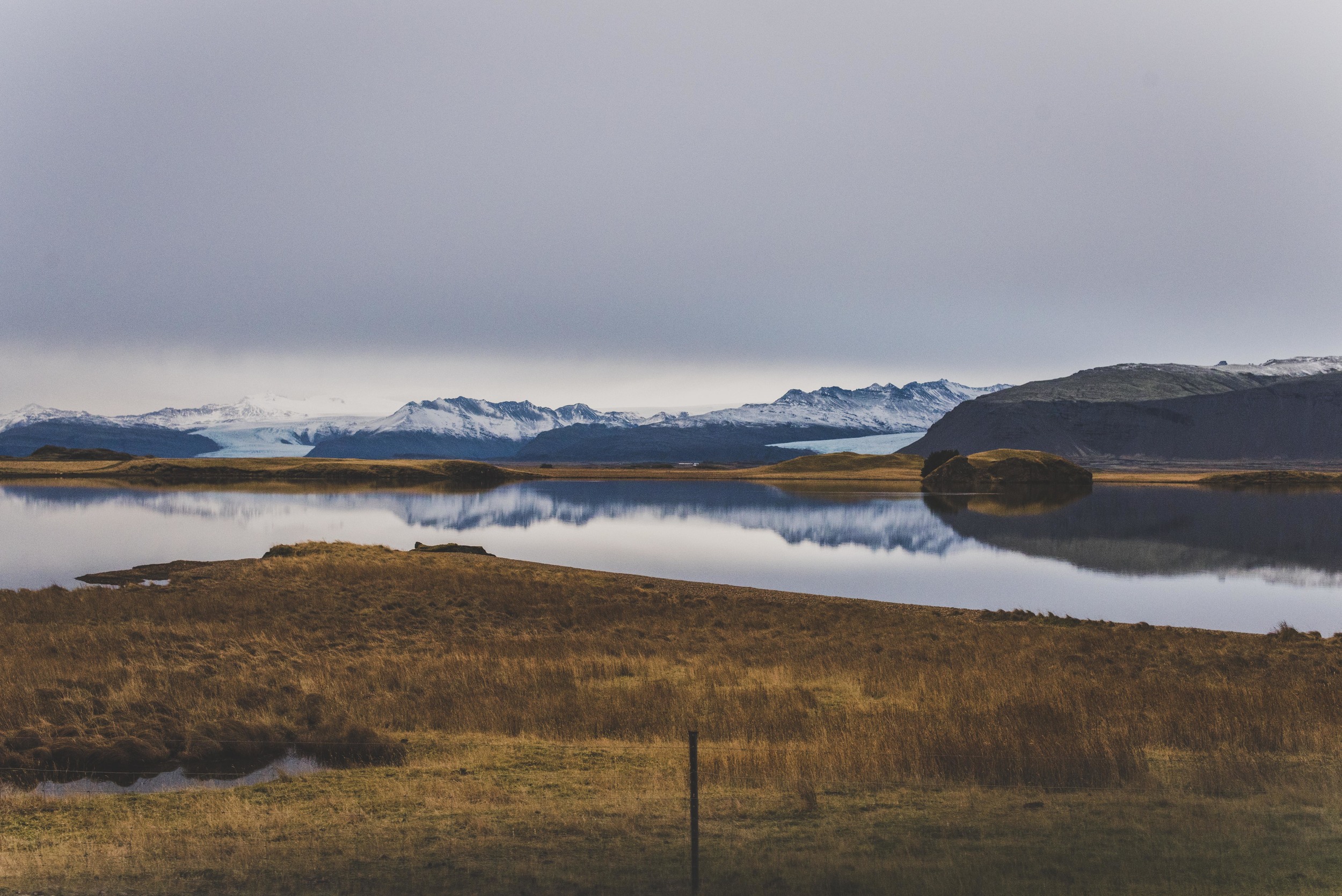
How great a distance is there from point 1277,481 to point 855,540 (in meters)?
100

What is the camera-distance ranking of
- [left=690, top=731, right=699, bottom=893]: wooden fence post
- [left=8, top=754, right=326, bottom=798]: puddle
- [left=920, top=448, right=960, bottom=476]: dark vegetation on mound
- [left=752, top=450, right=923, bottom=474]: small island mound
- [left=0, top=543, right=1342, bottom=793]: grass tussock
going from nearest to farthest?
[left=690, top=731, right=699, bottom=893]: wooden fence post, [left=8, top=754, right=326, bottom=798]: puddle, [left=0, top=543, right=1342, bottom=793]: grass tussock, [left=920, top=448, right=960, bottom=476]: dark vegetation on mound, [left=752, top=450, right=923, bottom=474]: small island mound

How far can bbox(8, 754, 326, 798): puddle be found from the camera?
37.6 feet

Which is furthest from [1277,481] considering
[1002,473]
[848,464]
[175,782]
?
[175,782]

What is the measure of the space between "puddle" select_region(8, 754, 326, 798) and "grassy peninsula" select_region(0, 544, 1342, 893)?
0.39 m

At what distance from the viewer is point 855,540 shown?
5531 cm

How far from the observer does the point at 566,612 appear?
2722cm

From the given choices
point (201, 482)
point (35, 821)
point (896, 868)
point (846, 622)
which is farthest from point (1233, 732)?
point (201, 482)

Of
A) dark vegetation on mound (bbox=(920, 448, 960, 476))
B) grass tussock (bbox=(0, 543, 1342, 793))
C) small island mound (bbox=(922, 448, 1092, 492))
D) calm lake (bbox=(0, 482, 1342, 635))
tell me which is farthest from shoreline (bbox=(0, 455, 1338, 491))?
grass tussock (bbox=(0, 543, 1342, 793))

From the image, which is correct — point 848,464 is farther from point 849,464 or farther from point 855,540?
point 855,540

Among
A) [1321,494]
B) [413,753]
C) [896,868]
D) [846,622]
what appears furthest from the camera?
[1321,494]

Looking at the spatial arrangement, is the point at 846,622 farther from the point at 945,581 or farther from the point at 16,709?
the point at 16,709

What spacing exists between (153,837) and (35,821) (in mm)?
1803

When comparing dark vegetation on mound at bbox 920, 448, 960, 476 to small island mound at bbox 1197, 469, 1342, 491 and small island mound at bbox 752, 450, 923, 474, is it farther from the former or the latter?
small island mound at bbox 752, 450, 923, 474

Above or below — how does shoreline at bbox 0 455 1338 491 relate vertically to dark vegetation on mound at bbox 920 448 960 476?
below
